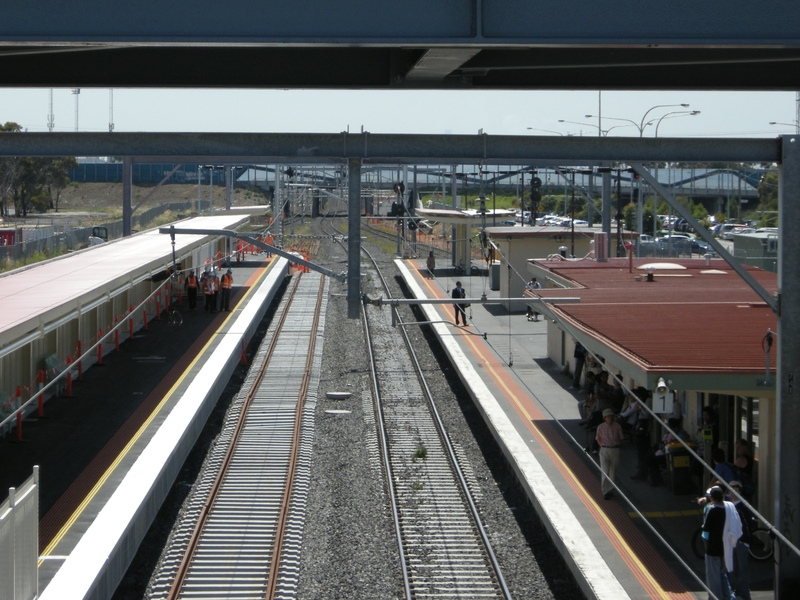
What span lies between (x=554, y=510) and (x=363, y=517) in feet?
6.71

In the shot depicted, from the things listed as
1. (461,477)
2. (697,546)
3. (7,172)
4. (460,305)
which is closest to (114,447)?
(461,477)

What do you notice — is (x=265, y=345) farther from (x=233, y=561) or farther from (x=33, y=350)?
(x=233, y=561)

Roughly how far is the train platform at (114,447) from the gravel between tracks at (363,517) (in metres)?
0.29

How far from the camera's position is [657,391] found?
8.35 meters

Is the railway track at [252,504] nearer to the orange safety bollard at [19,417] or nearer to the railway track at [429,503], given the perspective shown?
the railway track at [429,503]

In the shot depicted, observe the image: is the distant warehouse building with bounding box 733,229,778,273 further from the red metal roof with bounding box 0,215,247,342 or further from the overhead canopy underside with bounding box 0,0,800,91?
the overhead canopy underside with bounding box 0,0,800,91

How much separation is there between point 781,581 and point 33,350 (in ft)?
36.1

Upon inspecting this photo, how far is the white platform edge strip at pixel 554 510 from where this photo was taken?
293 inches

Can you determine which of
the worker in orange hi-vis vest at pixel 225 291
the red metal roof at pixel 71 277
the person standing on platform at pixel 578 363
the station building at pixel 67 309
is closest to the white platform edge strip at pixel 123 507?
the station building at pixel 67 309

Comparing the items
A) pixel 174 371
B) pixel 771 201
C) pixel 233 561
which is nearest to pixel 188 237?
pixel 174 371

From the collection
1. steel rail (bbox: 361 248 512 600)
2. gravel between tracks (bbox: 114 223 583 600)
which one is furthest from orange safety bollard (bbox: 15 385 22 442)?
steel rail (bbox: 361 248 512 600)

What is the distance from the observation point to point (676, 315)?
1199cm

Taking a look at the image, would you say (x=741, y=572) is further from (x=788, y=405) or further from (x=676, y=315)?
(x=676, y=315)

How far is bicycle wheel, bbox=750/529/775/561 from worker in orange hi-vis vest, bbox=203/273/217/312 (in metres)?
17.1
